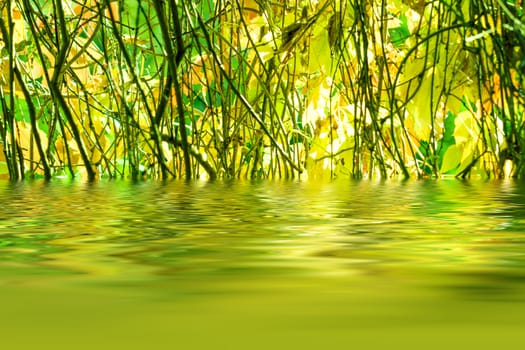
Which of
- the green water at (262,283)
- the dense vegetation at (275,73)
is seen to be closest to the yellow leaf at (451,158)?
the dense vegetation at (275,73)

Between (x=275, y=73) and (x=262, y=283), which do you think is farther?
(x=275, y=73)

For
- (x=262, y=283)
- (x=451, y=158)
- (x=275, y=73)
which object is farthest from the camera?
(x=451, y=158)

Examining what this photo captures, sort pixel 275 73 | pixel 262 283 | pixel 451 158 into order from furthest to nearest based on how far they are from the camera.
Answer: pixel 451 158, pixel 275 73, pixel 262 283

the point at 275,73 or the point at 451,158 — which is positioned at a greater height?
the point at 275,73

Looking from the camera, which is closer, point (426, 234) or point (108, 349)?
point (108, 349)

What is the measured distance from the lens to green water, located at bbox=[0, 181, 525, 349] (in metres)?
0.08

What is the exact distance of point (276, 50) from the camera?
1.32 meters

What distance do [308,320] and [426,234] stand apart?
17 cm

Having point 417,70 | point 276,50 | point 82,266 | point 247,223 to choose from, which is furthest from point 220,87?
point 82,266

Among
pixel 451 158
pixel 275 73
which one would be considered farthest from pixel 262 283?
pixel 451 158

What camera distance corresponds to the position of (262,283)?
13 cm

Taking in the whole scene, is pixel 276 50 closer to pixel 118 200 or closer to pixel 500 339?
pixel 118 200

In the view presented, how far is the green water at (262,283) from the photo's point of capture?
3.3 inches

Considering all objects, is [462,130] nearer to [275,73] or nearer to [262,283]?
[275,73]
